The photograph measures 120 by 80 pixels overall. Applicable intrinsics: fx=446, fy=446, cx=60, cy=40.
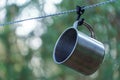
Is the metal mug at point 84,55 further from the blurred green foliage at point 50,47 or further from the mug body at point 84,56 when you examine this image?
the blurred green foliage at point 50,47

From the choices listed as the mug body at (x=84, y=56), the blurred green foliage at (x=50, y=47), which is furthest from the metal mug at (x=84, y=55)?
the blurred green foliage at (x=50, y=47)

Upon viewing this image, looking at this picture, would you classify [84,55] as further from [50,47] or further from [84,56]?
[50,47]

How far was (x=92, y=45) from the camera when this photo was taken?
1.40 m

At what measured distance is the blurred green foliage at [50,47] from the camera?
10.3 ft

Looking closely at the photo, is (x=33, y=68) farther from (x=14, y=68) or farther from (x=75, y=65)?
(x=75, y=65)

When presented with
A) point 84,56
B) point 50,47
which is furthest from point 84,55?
point 50,47

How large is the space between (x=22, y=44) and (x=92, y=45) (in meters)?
2.33

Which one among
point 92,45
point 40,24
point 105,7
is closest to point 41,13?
point 40,24

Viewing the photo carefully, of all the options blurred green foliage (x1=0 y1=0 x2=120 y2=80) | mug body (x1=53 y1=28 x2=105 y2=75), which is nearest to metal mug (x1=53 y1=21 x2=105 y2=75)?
mug body (x1=53 y1=28 x2=105 y2=75)

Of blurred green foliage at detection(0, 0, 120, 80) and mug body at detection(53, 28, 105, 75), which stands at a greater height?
blurred green foliage at detection(0, 0, 120, 80)

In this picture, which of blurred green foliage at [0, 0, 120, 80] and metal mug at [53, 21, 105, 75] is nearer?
metal mug at [53, 21, 105, 75]

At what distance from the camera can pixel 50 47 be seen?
3.50 meters

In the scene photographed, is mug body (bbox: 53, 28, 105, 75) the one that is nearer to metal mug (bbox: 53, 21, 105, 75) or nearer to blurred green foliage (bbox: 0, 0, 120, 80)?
metal mug (bbox: 53, 21, 105, 75)

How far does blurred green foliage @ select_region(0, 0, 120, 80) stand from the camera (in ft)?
10.3
